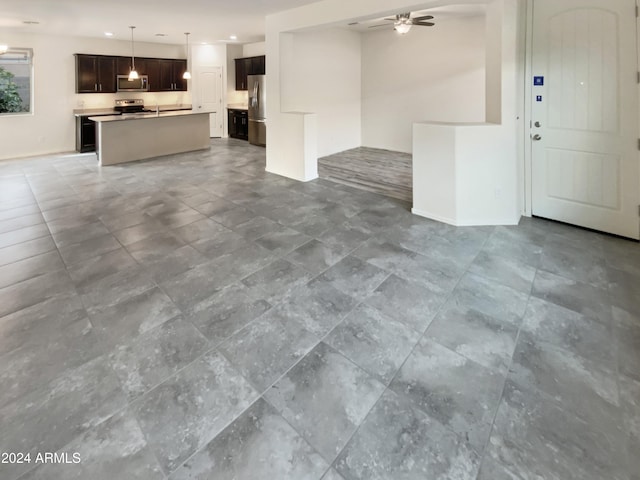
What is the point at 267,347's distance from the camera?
2.13m

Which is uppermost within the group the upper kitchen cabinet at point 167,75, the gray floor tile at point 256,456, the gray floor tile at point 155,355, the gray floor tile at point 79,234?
the upper kitchen cabinet at point 167,75

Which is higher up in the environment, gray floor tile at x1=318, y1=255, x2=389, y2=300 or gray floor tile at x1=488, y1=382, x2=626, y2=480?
gray floor tile at x1=318, y1=255, x2=389, y2=300

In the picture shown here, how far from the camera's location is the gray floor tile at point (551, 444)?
1411 millimetres

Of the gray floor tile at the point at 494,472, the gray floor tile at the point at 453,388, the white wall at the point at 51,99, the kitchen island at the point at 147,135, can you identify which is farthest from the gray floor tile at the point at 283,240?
the white wall at the point at 51,99

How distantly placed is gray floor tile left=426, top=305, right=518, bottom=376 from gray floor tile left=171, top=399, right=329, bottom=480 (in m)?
1.08

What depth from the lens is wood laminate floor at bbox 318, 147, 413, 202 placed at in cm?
559

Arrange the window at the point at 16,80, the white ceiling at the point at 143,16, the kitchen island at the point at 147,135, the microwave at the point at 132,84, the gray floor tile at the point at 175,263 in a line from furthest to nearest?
the microwave at the point at 132,84, the window at the point at 16,80, the kitchen island at the point at 147,135, the white ceiling at the point at 143,16, the gray floor tile at the point at 175,263

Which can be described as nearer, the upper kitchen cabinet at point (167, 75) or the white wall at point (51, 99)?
the white wall at point (51, 99)

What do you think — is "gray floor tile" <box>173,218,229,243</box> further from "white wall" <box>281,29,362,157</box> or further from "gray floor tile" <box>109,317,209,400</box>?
"white wall" <box>281,29,362,157</box>

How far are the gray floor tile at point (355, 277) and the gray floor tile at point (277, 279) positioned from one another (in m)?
0.20

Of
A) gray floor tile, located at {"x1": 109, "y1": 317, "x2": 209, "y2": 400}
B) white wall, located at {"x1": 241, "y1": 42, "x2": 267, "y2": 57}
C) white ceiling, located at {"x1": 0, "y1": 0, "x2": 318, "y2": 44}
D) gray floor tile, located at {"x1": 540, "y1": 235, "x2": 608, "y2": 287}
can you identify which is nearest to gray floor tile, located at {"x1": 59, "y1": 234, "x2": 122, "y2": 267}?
gray floor tile, located at {"x1": 109, "y1": 317, "x2": 209, "y2": 400}

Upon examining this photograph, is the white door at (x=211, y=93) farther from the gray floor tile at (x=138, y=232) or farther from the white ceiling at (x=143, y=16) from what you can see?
the gray floor tile at (x=138, y=232)

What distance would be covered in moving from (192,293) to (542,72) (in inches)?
165

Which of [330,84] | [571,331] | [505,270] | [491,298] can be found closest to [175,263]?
[491,298]
